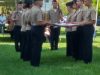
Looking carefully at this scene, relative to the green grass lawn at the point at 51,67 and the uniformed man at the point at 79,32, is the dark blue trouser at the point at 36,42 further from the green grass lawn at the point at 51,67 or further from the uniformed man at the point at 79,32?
the uniformed man at the point at 79,32

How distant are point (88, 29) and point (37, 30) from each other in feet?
6.83

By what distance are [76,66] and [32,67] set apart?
1.47 m

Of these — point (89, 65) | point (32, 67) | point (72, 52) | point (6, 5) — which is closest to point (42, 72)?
point (32, 67)

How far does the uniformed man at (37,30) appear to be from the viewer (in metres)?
15.3

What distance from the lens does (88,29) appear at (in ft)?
54.0

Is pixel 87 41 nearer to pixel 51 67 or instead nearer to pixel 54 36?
pixel 51 67

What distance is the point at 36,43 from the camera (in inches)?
607

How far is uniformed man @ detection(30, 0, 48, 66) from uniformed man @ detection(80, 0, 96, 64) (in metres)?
1.82

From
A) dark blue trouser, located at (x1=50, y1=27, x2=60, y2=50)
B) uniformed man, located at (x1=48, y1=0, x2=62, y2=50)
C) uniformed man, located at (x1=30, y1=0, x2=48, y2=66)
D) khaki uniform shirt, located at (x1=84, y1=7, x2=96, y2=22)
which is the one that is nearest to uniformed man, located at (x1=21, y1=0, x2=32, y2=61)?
uniformed man, located at (x1=30, y1=0, x2=48, y2=66)

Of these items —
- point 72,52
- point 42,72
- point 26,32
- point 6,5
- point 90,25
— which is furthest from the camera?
point 6,5

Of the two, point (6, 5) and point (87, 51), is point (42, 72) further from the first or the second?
point (6, 5)

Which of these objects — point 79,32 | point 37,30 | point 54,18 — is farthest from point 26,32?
point 54,18

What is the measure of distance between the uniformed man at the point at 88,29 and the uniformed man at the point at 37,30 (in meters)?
1.82

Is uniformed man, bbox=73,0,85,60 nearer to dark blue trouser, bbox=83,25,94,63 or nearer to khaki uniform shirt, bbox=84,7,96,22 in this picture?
khaki uniform shirt, bbox=84,7,96,22
